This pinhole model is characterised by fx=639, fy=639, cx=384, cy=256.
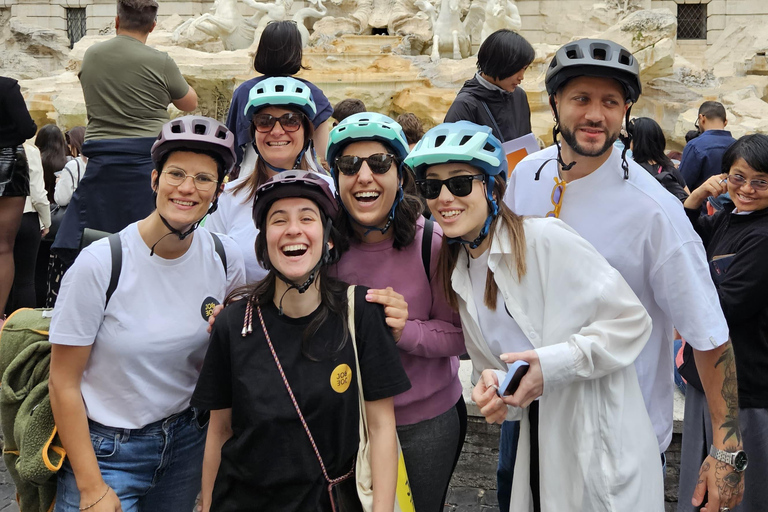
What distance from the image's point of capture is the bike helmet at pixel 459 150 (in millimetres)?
2178

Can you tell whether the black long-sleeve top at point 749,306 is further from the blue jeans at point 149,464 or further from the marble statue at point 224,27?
the marble statue at point 224,27

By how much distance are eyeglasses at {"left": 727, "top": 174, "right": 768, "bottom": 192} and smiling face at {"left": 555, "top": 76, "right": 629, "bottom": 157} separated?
Result: 1.03 m

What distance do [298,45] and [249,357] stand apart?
218 cm

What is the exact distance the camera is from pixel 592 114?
235 cm

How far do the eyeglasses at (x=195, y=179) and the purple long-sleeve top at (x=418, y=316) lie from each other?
582 millimetres

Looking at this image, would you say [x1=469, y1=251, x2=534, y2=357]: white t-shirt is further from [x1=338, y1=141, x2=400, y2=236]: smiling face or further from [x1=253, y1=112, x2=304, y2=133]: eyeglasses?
[x1=253, y1=112, x2=304, y2=133]: eyeglasses

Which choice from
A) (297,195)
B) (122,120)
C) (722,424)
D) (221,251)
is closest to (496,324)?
(297,195)

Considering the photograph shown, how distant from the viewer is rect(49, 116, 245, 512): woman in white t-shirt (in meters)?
2.22

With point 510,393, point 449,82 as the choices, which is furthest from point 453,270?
point 449,82

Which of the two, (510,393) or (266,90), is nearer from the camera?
(510,393)

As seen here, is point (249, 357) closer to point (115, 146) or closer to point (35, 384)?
point (35, 384)

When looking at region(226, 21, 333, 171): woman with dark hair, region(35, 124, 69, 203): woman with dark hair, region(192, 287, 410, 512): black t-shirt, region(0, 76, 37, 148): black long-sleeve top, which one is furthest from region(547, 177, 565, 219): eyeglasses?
region(35, 124, 69, 203): woman with dark hair

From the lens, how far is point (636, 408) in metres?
2.10

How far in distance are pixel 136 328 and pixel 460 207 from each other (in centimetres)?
122
